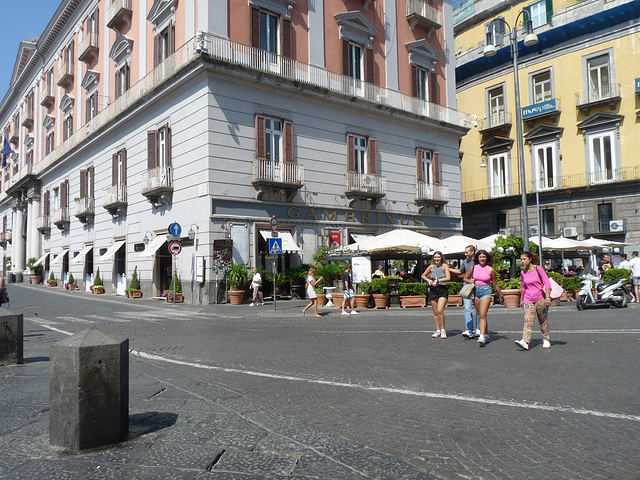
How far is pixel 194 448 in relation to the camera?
4082mm

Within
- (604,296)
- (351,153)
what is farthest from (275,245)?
(604,296)

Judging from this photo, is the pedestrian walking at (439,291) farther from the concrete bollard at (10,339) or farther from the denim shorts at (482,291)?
the concrete bollard at (10,339)

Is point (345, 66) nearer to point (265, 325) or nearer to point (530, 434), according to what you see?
point (265, 325)

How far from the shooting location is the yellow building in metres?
29.8

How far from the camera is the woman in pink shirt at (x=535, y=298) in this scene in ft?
27.8

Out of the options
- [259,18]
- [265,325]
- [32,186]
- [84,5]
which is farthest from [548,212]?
[32,186]

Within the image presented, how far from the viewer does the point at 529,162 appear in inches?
1350

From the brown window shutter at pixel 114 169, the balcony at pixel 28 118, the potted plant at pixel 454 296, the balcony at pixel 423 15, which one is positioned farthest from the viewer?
the balcony at pixel 28 118

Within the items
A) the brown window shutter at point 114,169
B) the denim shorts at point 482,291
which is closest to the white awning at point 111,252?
the brown window shutter at point 114,169

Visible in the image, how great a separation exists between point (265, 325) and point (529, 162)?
86.9 feet

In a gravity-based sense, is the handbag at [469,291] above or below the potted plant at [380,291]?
above

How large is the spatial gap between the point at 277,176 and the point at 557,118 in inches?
804

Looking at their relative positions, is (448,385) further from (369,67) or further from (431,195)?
(431,195)

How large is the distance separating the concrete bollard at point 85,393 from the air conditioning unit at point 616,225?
31227 mm
